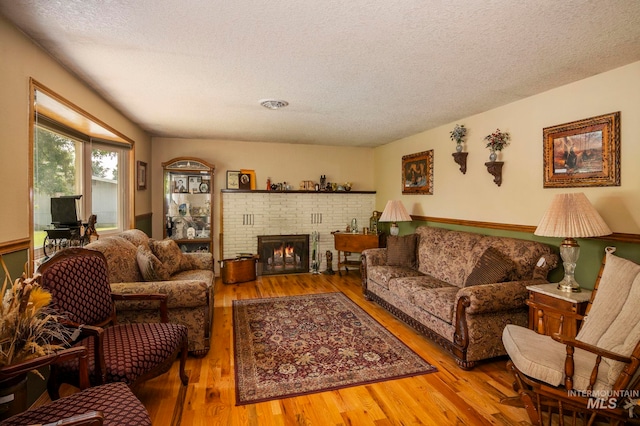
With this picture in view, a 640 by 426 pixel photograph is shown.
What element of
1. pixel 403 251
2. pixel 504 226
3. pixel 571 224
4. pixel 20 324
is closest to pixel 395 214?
pixel 403 251

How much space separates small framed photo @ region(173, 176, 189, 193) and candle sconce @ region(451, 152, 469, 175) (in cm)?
418

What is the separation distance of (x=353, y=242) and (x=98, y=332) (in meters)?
4.34

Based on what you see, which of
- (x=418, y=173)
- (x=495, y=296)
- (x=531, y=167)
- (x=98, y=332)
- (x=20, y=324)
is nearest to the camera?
(x=20, y=324)

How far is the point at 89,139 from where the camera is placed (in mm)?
3736

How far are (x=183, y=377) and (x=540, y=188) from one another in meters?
3.52

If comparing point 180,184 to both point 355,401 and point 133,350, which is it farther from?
point 355,401

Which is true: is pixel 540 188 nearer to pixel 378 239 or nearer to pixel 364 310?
pixel 364 310

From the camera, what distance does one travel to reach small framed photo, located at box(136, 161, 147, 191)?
456cm

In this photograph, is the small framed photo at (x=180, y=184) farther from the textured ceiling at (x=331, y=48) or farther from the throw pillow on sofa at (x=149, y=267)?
the throw pillow on sofa at (x=149, y=267)

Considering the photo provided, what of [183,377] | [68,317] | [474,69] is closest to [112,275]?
[68,317]

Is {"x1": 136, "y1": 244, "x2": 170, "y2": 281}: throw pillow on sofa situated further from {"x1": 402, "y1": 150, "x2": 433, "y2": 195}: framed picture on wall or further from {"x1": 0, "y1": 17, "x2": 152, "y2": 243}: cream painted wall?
{"x1": 402, "y1": 150, "x2": 433, "y2": 195}: framed picture on wall

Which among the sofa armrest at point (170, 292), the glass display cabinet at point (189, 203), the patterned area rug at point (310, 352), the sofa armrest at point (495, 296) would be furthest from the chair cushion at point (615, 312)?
the glass display cabinet at point (189, 203)

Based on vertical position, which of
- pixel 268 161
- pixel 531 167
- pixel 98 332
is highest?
pixel 268 161

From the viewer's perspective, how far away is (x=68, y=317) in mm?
1885
